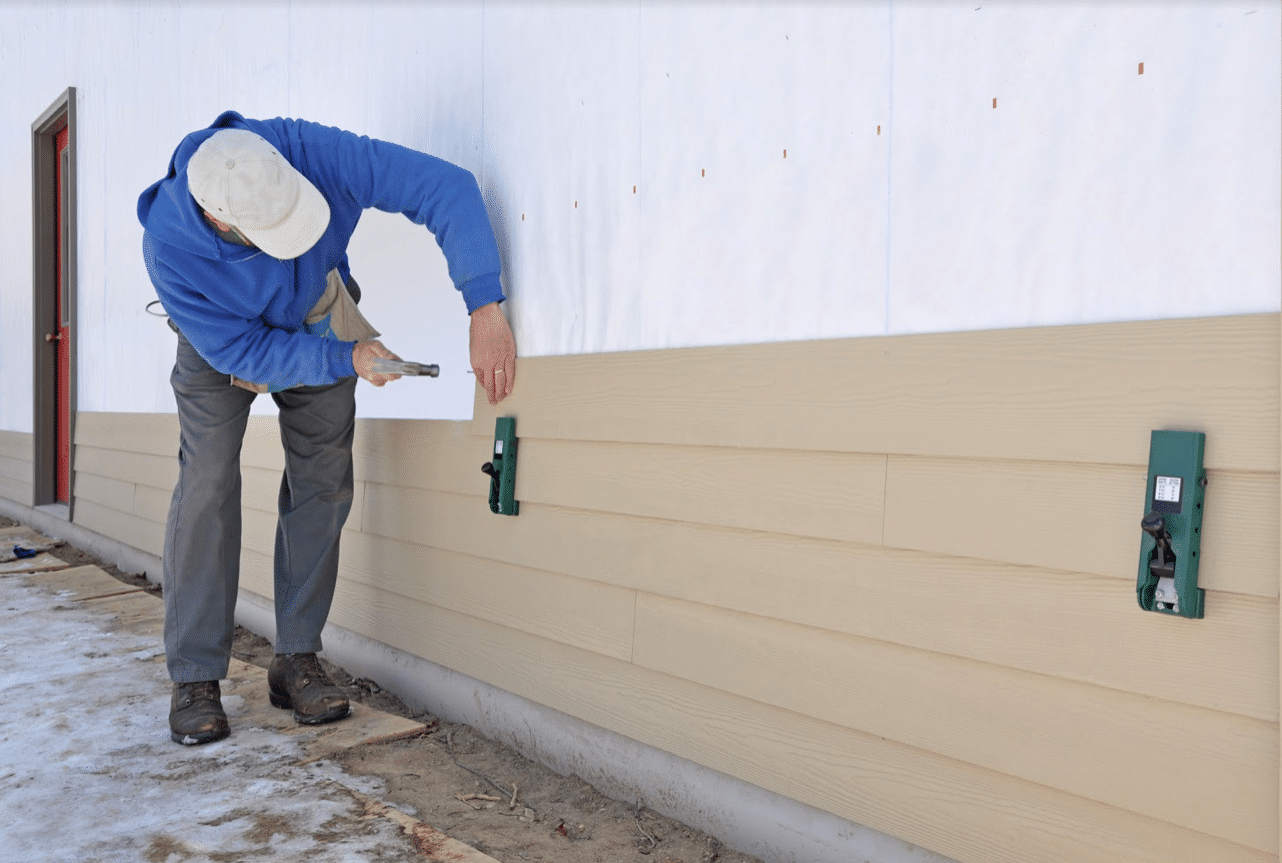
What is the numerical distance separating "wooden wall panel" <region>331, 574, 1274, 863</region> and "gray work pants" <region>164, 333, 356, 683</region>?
44 centimetres

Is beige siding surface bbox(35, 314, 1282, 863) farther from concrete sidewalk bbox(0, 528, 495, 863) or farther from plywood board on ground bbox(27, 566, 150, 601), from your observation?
plywood board on ground bbox(27, 566, 150, 601)

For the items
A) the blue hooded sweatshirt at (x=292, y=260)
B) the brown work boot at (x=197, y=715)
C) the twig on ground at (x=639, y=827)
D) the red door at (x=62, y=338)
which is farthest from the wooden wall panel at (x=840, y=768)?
the red door at (x=62, y=338)

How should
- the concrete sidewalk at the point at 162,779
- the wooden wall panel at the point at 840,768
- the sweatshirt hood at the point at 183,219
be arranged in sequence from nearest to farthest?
the wooden wall panel at the point at 840,768, the concrete sidewalk at the point at 162,779, the sweatshirt hood at the point at 183,219

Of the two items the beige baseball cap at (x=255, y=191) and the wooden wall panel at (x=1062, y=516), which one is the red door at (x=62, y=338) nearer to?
the beige baseball cap at (x=255, y=191)

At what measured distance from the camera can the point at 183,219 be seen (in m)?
1.97

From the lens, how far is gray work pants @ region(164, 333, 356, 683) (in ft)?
7.40

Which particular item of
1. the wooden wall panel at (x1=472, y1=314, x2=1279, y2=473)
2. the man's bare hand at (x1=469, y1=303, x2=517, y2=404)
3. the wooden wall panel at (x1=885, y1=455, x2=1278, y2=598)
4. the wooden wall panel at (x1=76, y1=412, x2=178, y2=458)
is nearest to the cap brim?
the man's bare hand at (x1=469, y1=303, x2=517, y2=404)

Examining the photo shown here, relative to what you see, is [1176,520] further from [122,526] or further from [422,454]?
[122,526]

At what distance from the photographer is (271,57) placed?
10.3 feet

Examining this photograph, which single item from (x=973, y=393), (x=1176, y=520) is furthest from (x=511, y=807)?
(x=1176, y=520)

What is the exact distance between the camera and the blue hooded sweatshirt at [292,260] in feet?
6.64

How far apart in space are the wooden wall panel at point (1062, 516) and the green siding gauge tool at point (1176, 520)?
19mm

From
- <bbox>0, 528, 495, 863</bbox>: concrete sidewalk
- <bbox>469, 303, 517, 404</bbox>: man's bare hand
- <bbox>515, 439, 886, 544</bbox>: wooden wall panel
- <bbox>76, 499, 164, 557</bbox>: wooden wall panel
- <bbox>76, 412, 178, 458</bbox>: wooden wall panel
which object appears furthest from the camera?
<bbox>76, 499, 164, 557</bbox>: wooden wall panel

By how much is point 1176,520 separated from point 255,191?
1676mm
